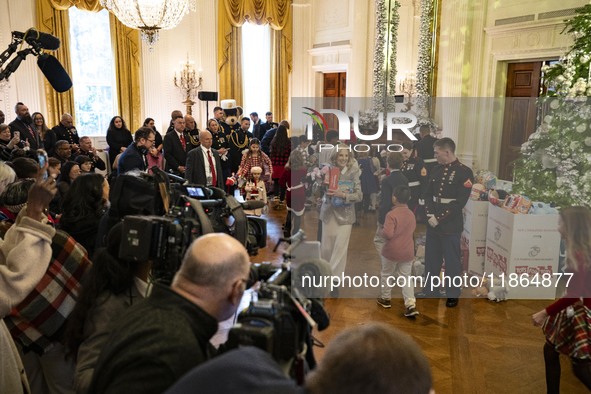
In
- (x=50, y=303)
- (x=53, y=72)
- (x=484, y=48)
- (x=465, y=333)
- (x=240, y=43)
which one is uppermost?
(x=240, y=43)

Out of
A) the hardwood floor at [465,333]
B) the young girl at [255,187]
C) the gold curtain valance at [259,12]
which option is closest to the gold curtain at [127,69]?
the gold curtain valance at [259,12]

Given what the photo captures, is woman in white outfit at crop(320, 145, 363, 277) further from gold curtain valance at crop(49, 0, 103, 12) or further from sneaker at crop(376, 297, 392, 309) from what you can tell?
gold curtain valance at crop(49, 0, 103, 12)

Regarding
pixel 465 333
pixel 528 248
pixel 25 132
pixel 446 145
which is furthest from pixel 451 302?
pixel 25 132

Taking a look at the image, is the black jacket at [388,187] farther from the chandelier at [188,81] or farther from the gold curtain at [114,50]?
the chandelier at [188,81]

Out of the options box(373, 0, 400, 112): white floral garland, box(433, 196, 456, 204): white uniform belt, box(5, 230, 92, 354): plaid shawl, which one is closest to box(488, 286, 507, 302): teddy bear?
box(433, 196, 456, 204): white uniform belt

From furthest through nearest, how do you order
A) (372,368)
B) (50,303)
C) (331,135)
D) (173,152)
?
(173,152) < (331,135) < (50,303) < (372,368)

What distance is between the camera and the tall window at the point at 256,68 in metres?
12.6

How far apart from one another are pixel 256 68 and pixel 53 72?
31.8ft

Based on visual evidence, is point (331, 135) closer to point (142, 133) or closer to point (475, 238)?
point (475, 238)

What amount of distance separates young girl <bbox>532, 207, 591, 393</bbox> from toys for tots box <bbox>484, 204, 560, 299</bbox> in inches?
65.6

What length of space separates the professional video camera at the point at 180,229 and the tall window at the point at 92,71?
373 inches

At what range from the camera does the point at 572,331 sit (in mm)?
2654

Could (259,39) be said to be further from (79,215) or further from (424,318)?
(79,215)

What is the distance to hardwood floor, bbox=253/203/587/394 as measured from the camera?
3248mm
